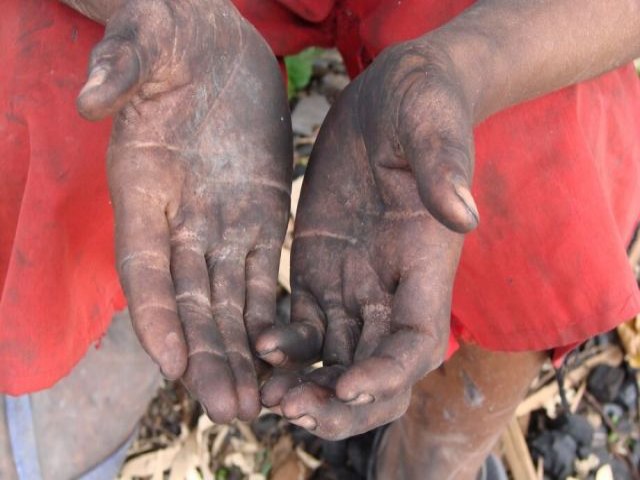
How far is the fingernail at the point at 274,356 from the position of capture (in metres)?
0.98

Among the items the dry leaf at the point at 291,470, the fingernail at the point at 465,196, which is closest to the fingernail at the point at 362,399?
the fingernail at the point at 465,196

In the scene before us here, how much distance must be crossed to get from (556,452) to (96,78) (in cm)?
146

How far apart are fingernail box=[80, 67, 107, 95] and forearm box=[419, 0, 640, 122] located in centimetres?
40

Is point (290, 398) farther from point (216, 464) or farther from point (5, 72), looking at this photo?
point (216, 464)

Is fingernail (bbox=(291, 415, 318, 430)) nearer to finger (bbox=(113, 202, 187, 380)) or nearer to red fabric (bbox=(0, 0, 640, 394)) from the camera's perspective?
finger (bbox=(113, 202, 187, 380))

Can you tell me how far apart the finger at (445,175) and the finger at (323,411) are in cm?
23

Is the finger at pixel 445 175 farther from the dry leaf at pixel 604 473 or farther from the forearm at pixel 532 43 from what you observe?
the dry leaf at pixel 604 473

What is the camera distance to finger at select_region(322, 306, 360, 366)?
103 cm

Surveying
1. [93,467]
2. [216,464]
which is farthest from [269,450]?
[93,467]

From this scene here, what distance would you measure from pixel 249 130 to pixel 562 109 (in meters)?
0.45

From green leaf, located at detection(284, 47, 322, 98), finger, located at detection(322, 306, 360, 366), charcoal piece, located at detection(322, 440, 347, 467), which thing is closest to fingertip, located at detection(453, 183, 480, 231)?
finger, located at detection(322, 306, 360, 366)

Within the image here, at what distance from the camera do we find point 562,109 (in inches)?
46.9

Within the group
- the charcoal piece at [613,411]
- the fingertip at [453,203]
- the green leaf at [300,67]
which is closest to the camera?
the fingertip at [453,203]

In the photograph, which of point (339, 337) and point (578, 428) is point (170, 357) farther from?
point (578, 428)
